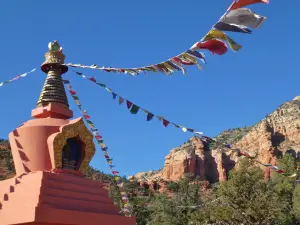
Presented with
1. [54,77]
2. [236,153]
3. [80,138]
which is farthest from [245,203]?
[236,153]

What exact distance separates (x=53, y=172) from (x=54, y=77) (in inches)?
144

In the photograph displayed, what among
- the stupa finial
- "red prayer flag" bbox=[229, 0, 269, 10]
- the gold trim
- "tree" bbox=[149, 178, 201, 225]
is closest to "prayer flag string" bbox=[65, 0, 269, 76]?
"red prayer flag" bbox=[229, 0, 269, 10]

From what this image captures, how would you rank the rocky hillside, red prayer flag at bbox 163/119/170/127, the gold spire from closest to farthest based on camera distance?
1. red prayer flag at bbox 163/119/170/127
2. the gold spire
3. the rocky hillside

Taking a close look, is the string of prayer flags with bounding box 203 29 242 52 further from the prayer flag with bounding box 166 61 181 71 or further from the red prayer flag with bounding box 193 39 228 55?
the prayer flag with bounding box 166 61 181 71

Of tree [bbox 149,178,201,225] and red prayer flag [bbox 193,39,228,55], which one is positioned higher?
red prayer flag [bbox 193,39,228,55]

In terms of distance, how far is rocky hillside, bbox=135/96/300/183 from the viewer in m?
88.2

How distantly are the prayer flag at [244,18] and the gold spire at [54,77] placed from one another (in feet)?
26.4

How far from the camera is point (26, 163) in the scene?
41.9ft

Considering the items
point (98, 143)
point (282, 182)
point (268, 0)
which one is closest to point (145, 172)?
point (282, 182)

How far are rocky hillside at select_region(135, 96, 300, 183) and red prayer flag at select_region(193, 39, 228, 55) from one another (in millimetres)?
78931

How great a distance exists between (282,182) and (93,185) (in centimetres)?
4741

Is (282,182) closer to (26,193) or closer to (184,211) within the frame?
(184,211)

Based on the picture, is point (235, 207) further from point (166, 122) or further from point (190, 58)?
point (190, 58)

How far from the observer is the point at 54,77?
14516mm
